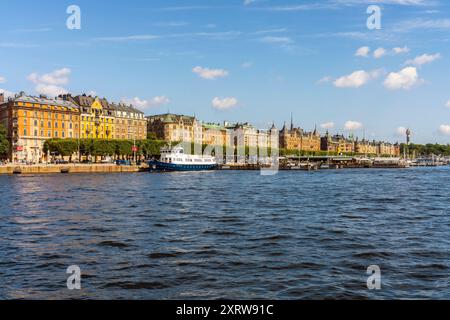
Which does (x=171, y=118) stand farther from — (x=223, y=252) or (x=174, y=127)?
(x=223, y=252)

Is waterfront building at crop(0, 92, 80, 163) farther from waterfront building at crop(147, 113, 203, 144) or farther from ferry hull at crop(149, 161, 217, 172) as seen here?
waterfront building at crop(147, 113, 203, 144)

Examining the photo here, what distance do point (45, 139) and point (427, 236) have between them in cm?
11799

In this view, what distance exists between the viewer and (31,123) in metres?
119

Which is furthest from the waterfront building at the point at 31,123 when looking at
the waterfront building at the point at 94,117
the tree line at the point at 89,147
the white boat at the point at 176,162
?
the white boat at the point at 176,162

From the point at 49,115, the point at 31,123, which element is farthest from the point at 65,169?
the point at 49,115

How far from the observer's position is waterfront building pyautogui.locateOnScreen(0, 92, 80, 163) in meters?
A: 117

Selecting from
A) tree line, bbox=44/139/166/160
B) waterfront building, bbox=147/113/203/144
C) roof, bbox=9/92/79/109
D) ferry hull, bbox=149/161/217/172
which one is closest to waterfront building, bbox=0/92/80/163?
roof, bbox=9/92/79/109

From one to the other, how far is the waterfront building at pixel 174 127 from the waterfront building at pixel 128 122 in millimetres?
20120

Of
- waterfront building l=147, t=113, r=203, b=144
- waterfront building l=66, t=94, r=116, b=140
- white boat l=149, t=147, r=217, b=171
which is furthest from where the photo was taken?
waterfront building l=147, t=113, r=203, b=144

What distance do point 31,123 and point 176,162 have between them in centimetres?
4308

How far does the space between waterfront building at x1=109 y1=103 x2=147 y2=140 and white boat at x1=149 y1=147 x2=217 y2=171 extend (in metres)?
44.5
